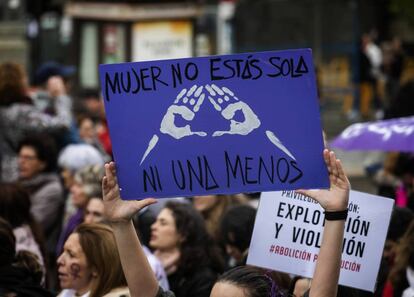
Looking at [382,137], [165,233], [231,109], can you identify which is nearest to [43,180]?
[165,233]

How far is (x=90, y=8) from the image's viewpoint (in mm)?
22047

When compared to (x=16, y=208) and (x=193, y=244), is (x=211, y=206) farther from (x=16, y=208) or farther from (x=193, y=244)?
(x=16, y=208)

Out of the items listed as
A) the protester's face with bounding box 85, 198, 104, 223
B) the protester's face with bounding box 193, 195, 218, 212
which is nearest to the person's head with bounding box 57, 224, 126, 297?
the protester's face with bounding box 85, 198, 104, 223

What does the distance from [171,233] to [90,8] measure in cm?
1515

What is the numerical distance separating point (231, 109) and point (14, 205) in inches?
112

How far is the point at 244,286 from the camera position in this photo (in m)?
4.66

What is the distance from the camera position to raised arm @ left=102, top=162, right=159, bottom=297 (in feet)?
15.9

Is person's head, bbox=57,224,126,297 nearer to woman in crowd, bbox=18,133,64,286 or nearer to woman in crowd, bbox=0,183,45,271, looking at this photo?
woman in crowd, bbox=0,183,45,271

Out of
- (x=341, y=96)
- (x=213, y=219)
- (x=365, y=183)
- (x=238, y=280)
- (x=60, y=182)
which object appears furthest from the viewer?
(x=341, y=96)

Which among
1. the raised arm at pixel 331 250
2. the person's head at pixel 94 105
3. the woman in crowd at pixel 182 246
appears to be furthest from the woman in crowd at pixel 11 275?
the person's head at pixel 94 105

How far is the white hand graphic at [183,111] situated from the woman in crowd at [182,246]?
2.37 meters

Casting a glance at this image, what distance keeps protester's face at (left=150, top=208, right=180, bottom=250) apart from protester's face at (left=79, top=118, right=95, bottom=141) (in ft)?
15.4

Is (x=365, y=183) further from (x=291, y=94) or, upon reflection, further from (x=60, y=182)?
(x=291, y=94)

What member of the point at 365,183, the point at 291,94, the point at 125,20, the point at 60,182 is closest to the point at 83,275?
the point at 291,94
